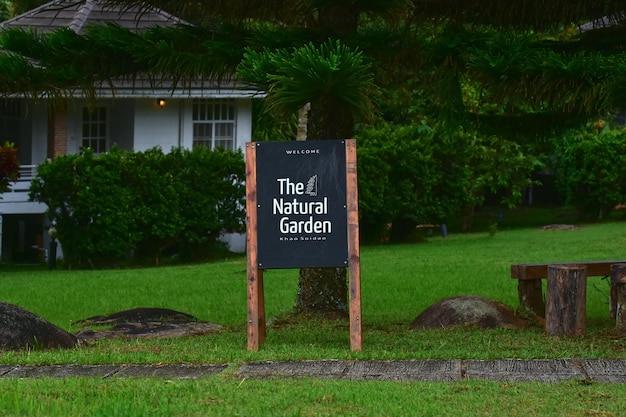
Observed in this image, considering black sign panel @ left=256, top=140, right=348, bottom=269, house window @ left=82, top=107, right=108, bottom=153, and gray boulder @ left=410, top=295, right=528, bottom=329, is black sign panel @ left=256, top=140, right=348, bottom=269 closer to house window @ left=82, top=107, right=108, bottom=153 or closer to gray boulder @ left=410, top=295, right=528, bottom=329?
gray boulder @ left=410, top=295, right=528, bottom=329

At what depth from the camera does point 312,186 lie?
364 inches

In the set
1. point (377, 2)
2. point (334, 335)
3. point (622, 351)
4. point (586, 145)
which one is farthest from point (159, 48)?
point (586, 145)

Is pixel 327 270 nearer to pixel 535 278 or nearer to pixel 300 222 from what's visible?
pixel 535 278

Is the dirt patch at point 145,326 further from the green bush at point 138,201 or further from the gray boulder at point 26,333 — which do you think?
the green bush at point 138,201

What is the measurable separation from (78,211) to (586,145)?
12.7m

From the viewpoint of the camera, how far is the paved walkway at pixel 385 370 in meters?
7.64

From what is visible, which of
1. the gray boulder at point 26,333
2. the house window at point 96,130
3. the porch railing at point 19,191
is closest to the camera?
the gray boulder at point 26,333

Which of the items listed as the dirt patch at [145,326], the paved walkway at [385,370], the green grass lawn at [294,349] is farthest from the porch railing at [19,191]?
the paved walkway at [385,370]

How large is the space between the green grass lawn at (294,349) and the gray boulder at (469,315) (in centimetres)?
26

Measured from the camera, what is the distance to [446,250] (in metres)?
23.5

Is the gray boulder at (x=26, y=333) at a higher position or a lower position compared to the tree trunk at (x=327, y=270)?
lower

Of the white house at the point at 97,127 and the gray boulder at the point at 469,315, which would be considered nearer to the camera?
the gray boulder at the point at 469,315

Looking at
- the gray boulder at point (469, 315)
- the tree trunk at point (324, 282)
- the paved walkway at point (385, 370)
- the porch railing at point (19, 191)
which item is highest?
the porch railing at point (19, 191)

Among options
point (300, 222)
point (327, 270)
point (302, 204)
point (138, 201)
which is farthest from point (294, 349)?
point (138, 201)
